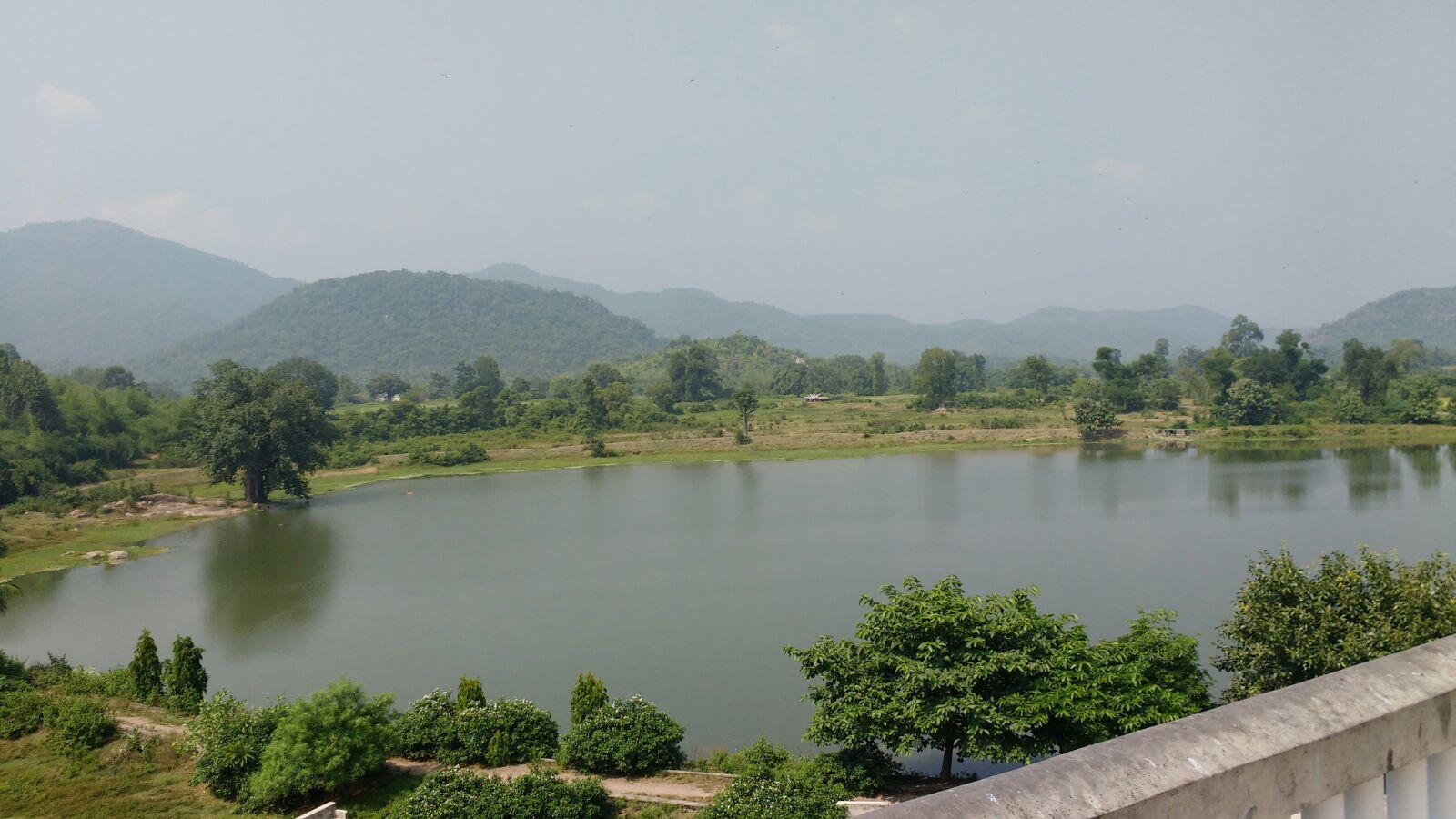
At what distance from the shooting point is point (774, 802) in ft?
23.6

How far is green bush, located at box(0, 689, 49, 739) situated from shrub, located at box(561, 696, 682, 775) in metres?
6.96

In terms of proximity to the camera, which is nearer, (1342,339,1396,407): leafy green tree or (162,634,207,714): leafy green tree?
(162,634,207,714): leafy green tree

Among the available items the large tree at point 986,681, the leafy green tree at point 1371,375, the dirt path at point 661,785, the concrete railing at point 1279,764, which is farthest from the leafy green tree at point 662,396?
the concrete railing at point 1279,764

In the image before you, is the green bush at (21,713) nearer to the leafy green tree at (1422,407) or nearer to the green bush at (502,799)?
the green bush at (502,799)

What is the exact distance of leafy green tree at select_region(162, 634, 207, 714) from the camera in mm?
11914

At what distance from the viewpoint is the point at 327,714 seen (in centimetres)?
882

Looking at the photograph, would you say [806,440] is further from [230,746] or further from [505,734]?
[230,746]

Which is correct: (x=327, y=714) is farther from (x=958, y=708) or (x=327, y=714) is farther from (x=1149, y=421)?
(x=1149, y=421)

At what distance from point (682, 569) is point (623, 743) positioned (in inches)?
433

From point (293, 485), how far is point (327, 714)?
27452mm

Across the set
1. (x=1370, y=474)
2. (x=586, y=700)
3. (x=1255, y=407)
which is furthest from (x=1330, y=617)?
(x=1255, y=407)

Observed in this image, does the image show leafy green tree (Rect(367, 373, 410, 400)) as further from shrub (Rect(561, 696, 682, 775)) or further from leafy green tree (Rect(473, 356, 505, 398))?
shrub (Rect(561, 696, 682, 775))

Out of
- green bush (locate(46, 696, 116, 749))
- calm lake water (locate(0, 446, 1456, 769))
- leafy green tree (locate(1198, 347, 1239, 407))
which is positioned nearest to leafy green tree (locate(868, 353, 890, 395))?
leafy green tree (locate(1198, 347, 1239, 407))

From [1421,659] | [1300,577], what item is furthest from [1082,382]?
[1421,659]
